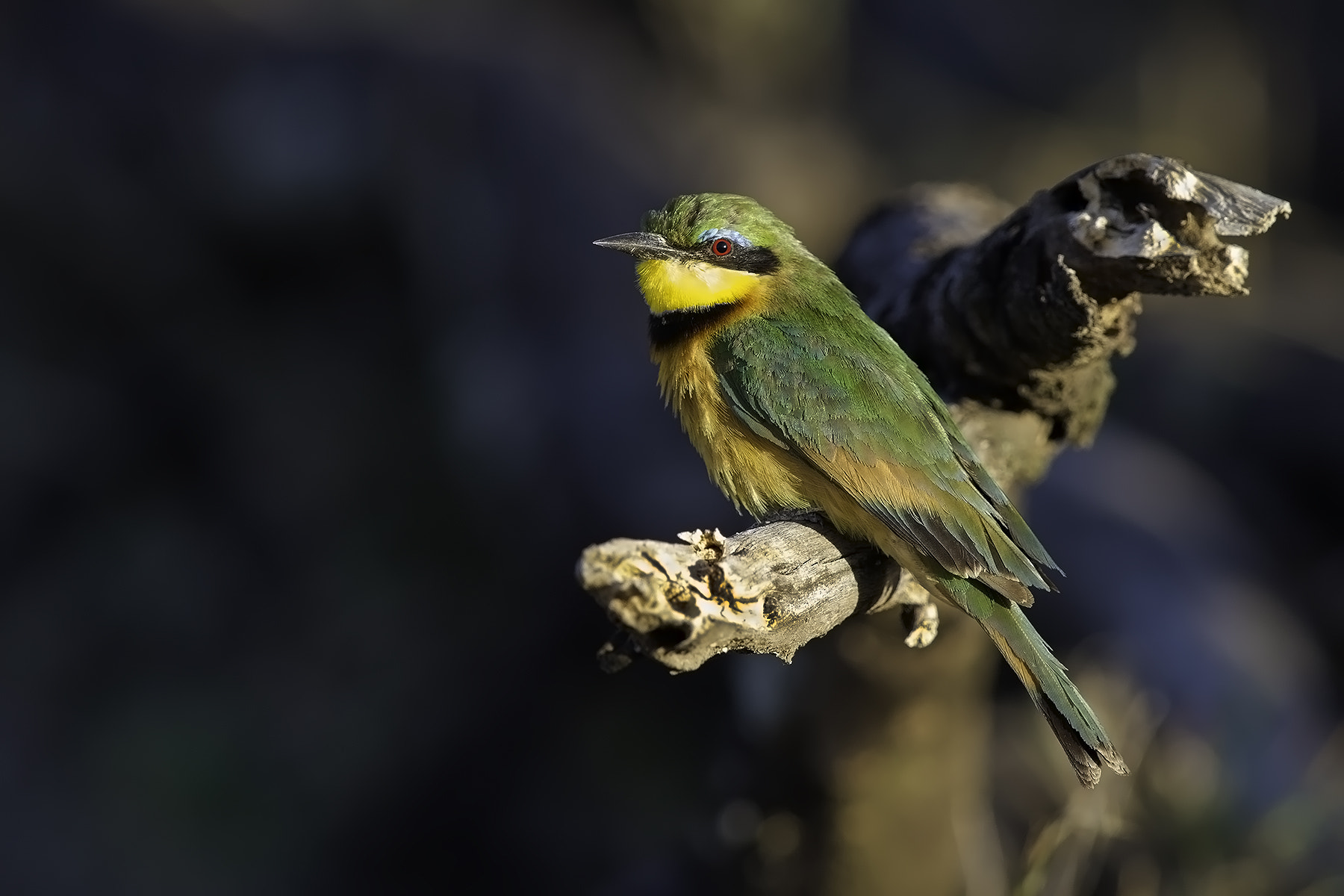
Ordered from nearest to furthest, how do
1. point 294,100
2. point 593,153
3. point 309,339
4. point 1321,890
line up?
point 1321,890 < point 593,153 < point 294,100 < point 309,339

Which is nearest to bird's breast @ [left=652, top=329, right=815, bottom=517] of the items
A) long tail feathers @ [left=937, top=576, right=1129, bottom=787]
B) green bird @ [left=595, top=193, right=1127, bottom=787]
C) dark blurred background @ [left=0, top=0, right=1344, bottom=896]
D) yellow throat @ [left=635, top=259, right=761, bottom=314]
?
green bird @ [left=595, top=193, right=1127, bottom=787]

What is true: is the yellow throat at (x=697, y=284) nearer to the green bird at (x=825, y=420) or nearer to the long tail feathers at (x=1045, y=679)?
the green bird at (x=825, y=420)

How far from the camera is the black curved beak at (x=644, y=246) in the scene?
14.6ft

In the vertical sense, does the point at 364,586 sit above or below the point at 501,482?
below

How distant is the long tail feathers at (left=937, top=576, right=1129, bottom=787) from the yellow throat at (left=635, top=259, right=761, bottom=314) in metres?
1.35

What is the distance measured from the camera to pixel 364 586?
891 cm

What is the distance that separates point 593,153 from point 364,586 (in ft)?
10.8

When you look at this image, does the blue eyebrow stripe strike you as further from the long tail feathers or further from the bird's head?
the long tail feathers

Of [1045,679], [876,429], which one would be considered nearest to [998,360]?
[876,429]

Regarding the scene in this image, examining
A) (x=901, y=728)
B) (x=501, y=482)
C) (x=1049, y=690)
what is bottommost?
(x=501, y=482)

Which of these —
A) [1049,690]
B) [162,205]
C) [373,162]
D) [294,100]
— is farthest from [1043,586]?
[162,205]

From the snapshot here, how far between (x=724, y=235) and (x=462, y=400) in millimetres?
4063

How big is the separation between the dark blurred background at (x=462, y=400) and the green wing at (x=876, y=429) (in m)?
2.19

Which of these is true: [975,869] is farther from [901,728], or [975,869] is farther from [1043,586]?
[1043,586]
